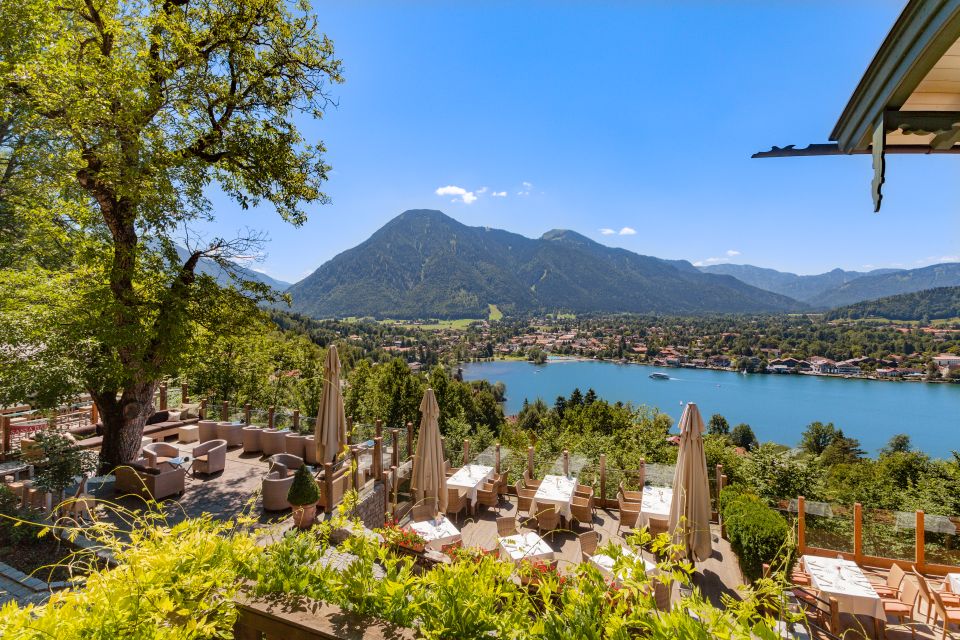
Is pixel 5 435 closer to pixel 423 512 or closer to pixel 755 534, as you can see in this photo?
pixel 423 512

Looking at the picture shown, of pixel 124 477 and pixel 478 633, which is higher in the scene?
pixel 478 633

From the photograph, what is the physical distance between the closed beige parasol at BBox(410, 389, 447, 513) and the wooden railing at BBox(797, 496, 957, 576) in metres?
5.41

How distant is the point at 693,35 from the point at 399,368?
3005 centimetres

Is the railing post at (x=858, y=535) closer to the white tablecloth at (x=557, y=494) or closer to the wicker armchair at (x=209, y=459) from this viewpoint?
the white tablecloth at (x=557, y=494)

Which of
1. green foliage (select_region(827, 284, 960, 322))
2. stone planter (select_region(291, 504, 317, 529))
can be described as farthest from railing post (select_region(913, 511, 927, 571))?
green foliage (select_region(827, 284, 960, 322))

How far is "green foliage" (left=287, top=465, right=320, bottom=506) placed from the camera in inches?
243

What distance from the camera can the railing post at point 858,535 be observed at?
20.5 feet

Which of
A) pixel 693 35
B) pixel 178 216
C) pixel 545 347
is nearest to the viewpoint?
pixel 178 216

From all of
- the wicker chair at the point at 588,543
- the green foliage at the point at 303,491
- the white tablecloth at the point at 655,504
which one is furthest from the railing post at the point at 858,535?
the green foliage at the point at 303,491

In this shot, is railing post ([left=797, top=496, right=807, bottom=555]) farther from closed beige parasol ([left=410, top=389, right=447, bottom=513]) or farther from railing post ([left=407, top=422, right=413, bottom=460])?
railing post ([left=407, top=422, right=413, bottom=460])

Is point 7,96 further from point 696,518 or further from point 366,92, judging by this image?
point 696,518

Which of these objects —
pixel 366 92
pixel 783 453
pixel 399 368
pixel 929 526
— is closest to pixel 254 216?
pixel 366 92

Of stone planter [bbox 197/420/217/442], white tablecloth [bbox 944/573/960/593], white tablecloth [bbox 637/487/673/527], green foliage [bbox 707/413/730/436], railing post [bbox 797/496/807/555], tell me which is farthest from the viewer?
green foliage [bbox 707/413/730/436]

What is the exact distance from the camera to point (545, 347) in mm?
130250
